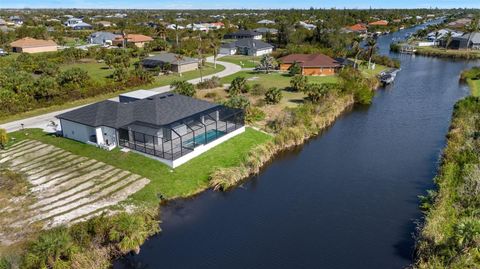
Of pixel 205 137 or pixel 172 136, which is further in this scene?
pixel 205 137

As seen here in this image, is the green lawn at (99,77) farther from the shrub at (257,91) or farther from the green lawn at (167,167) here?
the shrub at (257,91)

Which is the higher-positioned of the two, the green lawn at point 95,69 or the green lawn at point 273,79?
the green lawn at point 95,69

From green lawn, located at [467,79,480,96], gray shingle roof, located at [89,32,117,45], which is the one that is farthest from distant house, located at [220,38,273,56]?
green lawn, located at [467,79,480,96]

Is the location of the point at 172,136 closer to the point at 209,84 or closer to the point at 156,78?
the point at 209,84

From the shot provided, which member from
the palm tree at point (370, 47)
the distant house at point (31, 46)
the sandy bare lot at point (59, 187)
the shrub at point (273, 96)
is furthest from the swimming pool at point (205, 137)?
the distant house at point (31, 46)

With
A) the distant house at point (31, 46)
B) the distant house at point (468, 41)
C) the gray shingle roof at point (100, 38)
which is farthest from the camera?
the gray shingle roof at point (100, 38)

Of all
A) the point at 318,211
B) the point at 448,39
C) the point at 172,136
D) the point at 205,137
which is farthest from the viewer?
the point at 448,39

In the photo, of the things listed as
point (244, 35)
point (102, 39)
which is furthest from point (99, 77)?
point (244, 35)

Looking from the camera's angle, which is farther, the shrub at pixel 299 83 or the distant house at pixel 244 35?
the distant house at pixel 244 35
